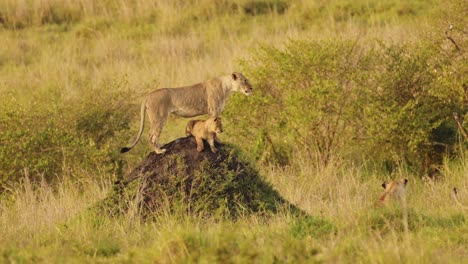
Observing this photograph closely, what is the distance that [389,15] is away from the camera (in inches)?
824

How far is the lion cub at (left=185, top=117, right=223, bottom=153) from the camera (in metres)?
8.48

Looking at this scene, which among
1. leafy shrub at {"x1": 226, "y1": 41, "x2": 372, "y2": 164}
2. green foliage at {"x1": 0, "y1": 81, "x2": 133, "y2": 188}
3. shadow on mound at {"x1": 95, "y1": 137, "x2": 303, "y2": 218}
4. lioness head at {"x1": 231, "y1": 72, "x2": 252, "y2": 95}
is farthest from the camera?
leafy shrub at {"x1": 226, "y1": 41, "x2": 372, "y2": 164}

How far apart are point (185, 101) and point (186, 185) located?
79 centimetres

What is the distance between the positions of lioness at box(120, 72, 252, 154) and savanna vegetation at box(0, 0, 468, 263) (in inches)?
29.6

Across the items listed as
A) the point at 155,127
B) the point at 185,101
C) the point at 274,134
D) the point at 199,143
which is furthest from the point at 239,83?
the point at 274,134

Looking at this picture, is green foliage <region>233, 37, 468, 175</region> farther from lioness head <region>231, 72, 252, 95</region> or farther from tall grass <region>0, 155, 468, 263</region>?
lioness head <region>231, 72, 252, 95</region>

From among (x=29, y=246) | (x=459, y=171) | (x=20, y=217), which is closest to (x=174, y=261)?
(x=29, y=246)

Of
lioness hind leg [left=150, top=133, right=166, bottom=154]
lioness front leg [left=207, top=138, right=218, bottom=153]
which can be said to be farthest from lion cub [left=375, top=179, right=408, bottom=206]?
lioness hind leg [left=150, top=133, right=166, bottom=154]

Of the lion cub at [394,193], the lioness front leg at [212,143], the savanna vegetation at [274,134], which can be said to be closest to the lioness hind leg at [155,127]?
the lioness front leg at [212,143]

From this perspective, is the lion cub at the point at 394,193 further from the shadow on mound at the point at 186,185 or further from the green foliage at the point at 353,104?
the green foliage at the point at 353,104

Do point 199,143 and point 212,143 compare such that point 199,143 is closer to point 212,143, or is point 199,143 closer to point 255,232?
point 212,143

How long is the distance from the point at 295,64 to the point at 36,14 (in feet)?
37.6

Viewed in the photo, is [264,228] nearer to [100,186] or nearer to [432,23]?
[100,186]

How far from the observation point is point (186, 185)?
29.6ft
